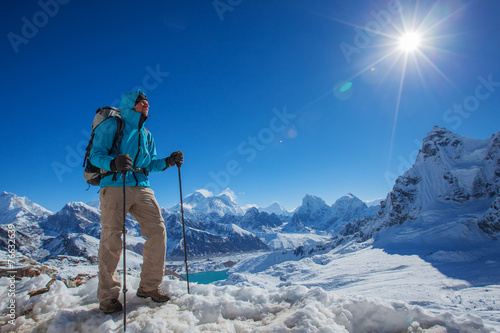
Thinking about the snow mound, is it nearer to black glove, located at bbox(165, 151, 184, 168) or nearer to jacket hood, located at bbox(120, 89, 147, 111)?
black glove, located at bbox(165, 151, 184, 168)

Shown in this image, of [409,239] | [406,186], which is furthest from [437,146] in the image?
[409,239]

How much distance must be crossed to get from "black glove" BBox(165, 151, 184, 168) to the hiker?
381 mm

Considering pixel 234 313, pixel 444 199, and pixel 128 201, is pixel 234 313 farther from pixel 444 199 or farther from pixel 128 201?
pixel 444 199

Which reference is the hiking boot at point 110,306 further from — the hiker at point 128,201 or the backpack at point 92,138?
the backpack at point 92,138

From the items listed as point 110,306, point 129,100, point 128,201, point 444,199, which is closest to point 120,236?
point 128,201

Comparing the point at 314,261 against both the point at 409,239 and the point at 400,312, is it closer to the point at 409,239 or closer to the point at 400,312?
the point at 409,239

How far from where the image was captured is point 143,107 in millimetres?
→ 4438

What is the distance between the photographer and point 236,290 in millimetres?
4180

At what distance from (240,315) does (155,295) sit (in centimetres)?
148

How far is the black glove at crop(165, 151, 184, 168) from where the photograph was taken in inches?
192

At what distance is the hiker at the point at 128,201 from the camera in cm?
356

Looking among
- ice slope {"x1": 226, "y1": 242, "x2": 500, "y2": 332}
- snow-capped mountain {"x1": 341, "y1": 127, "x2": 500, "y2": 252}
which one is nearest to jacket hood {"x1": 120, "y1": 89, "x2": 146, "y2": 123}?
ice slope {"x1": 226, "y1": 242, "x2": 500, "y2": 332}

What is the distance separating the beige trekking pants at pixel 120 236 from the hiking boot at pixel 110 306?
0.06m

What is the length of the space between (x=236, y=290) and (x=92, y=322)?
2131mm
